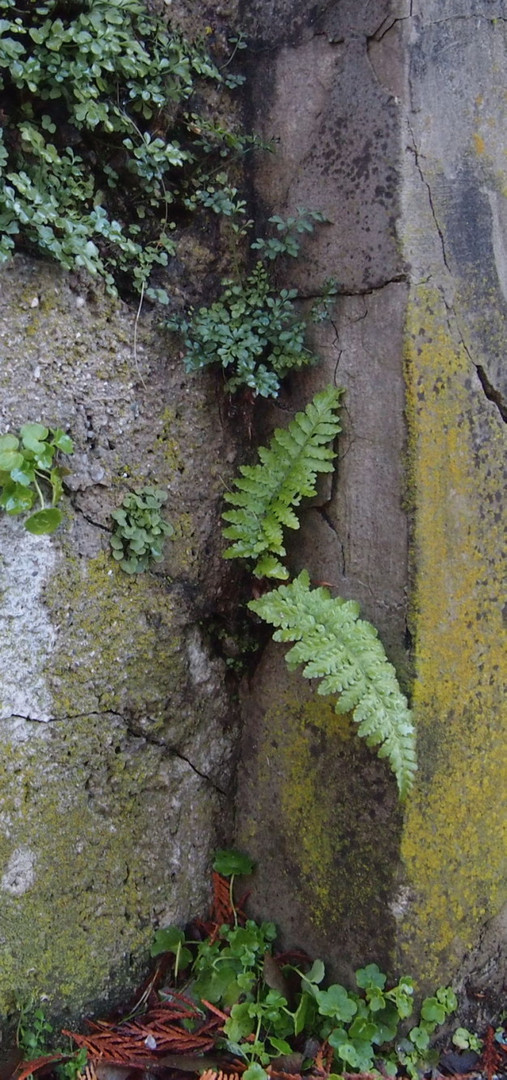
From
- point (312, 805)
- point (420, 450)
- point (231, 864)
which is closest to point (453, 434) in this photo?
point (420, 450)

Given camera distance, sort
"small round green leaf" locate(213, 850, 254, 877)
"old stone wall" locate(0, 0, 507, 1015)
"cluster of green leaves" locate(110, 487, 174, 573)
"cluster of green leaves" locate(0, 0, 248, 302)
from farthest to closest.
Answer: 1. "small round green leaf" locate(213, 850, 254, 877)
2. "cluster of green leaves" locate(110, 487, 174, 573)
3. "old stone wall" locate(0, 0, 507, 1015)
4. "cluster of green leaves" locate(0, 0, 248, 302)

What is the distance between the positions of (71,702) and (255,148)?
1963 mm

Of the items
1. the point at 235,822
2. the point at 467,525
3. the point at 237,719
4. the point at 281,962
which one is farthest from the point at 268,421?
the point at 281,962

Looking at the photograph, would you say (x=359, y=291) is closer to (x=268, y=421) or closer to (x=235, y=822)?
(x=268, y=421)

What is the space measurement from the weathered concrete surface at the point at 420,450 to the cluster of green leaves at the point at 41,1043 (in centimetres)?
80

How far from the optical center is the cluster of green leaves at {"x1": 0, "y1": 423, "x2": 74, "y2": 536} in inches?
83.5

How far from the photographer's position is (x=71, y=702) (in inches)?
92.9

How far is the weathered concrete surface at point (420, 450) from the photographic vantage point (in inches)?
91.0

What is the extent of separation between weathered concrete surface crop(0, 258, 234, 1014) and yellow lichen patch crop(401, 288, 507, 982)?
74cm

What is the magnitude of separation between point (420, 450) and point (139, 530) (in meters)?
0.92

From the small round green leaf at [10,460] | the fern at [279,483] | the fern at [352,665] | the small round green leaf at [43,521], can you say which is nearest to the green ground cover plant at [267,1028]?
the fern at [352,665]

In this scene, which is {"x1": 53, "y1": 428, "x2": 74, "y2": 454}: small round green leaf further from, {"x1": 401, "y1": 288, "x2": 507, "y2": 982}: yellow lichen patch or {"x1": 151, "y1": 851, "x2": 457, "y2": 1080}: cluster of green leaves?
{"x1": 151, "y1": 851, "x2": 457, "y2": 1080}: cluster of green leaves

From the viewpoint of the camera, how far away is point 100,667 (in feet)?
7.92

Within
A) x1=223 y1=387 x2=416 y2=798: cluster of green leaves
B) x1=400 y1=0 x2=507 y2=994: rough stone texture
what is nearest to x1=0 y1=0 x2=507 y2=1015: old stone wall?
x1=400 y1=0 x2=507 y2=994: rough stone texture
